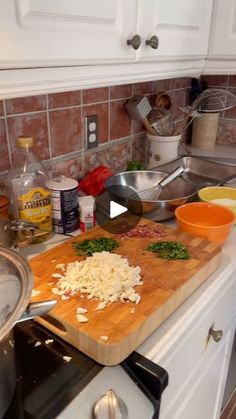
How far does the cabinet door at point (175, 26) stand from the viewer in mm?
809

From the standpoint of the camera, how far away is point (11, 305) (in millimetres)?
446

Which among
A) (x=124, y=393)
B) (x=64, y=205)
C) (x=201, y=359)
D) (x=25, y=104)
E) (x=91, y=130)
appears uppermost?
(x=25, y=104)

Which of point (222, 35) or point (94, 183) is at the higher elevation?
point (222, 35)

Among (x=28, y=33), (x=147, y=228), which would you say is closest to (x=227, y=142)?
(x=147, y=228)

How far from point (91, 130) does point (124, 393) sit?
0.80 metres

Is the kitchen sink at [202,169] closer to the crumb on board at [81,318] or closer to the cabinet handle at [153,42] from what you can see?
the cabinet handle at [153,42]

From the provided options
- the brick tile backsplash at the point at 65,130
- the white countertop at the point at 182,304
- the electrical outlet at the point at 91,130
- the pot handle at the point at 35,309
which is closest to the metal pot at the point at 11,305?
the pot handle at the point at 35,309

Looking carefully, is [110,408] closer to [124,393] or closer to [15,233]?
[124,393]

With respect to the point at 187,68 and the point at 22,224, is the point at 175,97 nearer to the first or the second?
the point at 187,68

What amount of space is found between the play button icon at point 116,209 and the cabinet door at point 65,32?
39 cm

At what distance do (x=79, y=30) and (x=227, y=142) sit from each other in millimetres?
1203

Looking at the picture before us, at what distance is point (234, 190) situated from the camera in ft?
3.67

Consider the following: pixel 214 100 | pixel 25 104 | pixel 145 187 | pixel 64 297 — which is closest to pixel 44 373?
pixel 64 297

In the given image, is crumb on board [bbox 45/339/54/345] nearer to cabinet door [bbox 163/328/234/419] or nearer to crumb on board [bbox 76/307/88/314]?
crumb on board [bbox 76/307/88/314]
